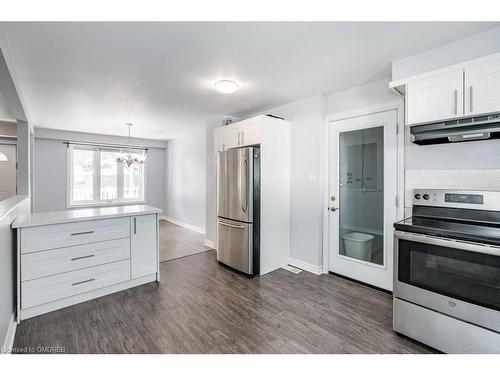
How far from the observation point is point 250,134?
3354 millimetres

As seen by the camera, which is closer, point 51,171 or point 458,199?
point 458,199

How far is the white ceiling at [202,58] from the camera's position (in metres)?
1.81

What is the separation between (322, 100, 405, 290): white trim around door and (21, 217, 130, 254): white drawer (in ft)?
7.96

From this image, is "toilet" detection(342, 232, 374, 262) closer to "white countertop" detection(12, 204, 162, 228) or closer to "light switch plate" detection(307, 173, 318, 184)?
"light switch plate" detection(307, 173, 318, 184)

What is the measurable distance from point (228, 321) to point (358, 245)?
5.84 ft

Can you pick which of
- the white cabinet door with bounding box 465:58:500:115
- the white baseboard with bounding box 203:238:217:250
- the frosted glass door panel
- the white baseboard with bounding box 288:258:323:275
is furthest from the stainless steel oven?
the white baseboard with bounding box 203:238:217:250

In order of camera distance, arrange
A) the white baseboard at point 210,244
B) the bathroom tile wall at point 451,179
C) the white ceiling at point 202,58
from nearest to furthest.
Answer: the white ceiling at point 202,58
the bathroom tile wall at point 451,179
the white baseboard at point 210,244

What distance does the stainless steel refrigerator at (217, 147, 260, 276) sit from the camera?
126 inches

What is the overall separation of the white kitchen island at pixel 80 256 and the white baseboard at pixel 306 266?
6.01 feet

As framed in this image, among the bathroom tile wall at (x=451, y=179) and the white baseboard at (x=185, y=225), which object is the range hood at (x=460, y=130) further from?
the white baseboard at (x=185, y=225)

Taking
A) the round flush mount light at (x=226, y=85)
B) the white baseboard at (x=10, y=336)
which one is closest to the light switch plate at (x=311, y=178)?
the round flush mount light at (x=226, y=85)

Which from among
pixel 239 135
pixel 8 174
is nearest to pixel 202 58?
pixel 239 135

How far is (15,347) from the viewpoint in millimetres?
1831

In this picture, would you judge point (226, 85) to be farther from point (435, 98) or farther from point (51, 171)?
point (51, 171)
